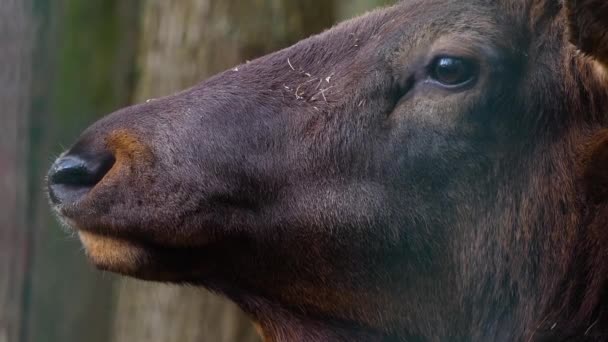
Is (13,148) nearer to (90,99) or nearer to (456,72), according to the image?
(456,72)

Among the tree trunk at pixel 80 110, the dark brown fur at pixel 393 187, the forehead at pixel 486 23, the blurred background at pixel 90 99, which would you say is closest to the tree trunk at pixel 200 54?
the blurred background at pixel 90 99

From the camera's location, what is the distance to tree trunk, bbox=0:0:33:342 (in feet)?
15.3

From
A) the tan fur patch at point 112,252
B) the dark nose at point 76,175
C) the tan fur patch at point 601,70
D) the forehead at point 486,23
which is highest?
the forehead at point 486,23

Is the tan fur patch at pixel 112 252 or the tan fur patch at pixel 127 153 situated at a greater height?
the tan fur patch at pixel 127 153

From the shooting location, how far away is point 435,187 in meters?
3.64

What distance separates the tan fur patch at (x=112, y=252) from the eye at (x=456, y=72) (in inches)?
42.8

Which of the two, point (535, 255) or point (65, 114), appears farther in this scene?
point (65, 114)

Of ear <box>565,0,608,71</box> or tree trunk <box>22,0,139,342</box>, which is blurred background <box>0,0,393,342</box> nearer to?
tree trunk <box>22,0,139,342</box>

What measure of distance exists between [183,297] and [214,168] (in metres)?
2.58

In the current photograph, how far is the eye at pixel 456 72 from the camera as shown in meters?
3.59

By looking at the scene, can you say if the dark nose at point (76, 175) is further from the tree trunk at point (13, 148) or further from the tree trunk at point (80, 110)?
the tree trunk at point (80, 110)

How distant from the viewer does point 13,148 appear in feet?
15.3

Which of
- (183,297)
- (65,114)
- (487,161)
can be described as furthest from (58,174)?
(65,114)

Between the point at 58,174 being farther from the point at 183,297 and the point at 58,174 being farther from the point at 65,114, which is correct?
the point at 65,114
